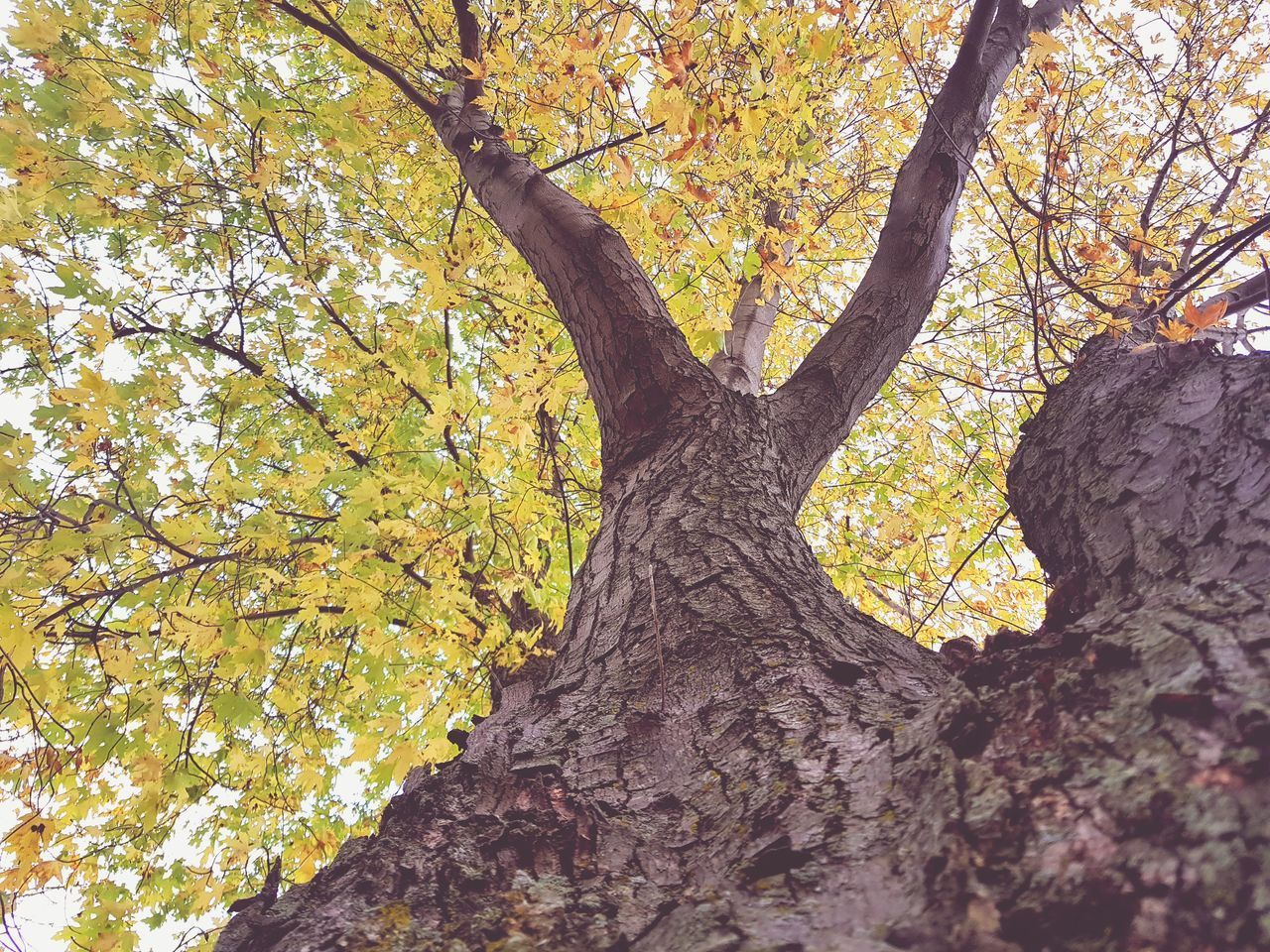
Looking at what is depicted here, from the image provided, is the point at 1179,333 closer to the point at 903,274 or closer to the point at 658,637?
the point at 903,274

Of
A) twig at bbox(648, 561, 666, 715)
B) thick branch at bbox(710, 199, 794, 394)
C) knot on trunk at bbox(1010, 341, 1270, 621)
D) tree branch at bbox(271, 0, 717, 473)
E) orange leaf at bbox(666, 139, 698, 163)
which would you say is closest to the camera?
knot on trunk at bbox(1010, 341, 1270, 621)

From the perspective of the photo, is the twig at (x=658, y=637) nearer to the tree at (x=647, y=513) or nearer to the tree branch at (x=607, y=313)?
the tree at (x=647, y=513)

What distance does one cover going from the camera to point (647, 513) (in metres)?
1.85

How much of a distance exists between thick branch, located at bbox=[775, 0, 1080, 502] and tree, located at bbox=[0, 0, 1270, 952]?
0.06ft

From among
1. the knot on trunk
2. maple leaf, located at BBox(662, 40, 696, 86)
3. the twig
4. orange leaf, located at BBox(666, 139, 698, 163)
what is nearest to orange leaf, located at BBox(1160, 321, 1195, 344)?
the knot on trunk

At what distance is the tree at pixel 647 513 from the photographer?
0.71 meters

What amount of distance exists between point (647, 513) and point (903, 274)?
1563 mm

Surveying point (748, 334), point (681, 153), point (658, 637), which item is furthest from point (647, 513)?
point (748, 334)

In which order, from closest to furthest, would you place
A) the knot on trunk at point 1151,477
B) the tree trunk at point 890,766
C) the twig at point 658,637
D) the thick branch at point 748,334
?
the tree trunk at point 890,766 < the knot on trunk at point 1151,477 < the twig at point 658,637 < the thick branch at point 748,334

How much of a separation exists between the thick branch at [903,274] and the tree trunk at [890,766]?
38.4 inches

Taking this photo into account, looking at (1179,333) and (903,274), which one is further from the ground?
(903,274)

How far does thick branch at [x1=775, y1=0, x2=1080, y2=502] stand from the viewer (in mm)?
2529

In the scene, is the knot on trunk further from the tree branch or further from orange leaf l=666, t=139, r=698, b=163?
orange leaf l=666, t=139, r=698, b=163

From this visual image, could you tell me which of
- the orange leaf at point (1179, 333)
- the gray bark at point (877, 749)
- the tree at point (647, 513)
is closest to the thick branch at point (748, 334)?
the tree at point (647, 513)
